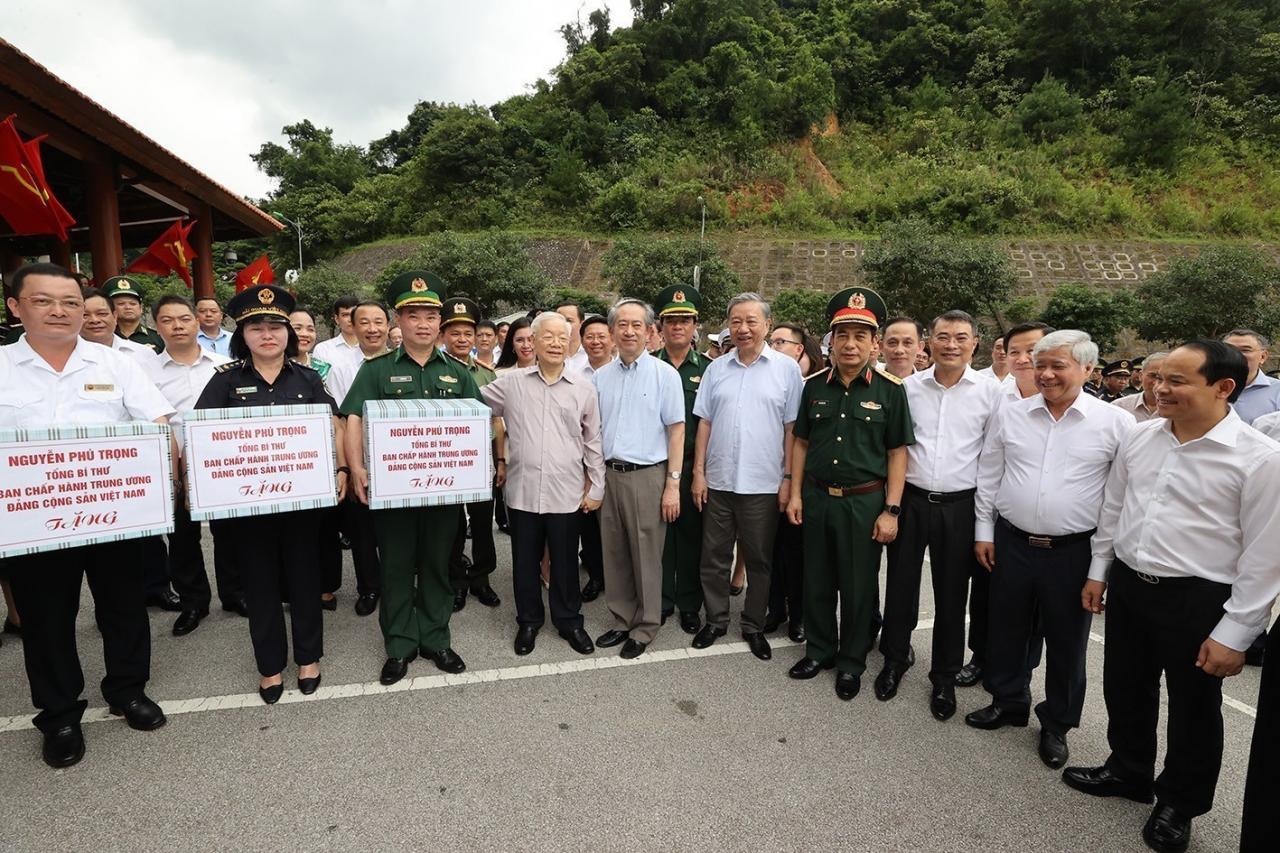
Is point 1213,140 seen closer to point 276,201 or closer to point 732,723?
point 732,723

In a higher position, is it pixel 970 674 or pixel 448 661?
pixel 448 661

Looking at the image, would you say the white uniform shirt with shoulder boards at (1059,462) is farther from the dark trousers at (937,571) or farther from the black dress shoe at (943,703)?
the black dress shoe at (943,703)

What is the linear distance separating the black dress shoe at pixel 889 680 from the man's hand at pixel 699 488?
1.39m

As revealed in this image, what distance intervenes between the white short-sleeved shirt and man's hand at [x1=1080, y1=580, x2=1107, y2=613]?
1552 mm

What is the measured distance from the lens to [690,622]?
4.05 meters

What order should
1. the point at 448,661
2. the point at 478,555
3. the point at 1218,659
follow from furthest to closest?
the point at 478,555, the point at 448,661, the point at 1218,659

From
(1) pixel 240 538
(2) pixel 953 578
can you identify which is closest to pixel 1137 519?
(2) pixel 953 578

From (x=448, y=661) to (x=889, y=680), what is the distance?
2.46 metres

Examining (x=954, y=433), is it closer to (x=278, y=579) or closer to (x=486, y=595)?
(x=486, y=595)

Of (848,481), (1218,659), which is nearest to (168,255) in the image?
(848,481)

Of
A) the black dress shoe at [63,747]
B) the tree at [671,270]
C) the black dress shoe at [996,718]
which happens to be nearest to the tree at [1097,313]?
the tree at [671,270]

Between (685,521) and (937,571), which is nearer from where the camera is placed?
(937,571)

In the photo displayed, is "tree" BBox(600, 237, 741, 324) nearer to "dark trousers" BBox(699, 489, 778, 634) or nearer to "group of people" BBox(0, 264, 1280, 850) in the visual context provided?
"group of people" BBox(0, 264, 1280, 850)

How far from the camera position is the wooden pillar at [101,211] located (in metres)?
9.18
